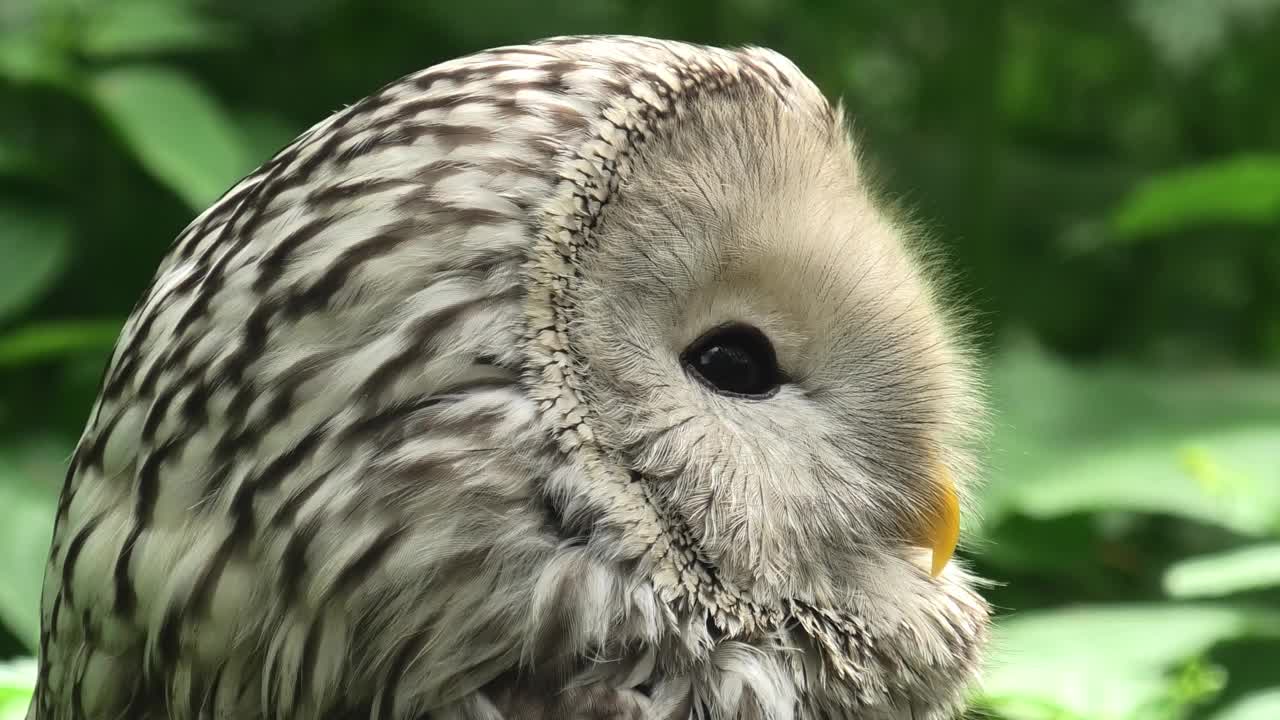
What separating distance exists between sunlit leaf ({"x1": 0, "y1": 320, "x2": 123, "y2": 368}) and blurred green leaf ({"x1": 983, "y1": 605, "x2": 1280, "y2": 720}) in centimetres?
170

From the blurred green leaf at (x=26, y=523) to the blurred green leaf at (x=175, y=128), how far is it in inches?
21.4

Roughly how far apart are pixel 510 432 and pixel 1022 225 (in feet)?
9.46

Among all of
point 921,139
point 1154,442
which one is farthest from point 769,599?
point 921,139

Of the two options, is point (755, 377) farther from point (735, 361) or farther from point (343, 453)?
point (343, 453)

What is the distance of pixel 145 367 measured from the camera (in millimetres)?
1265

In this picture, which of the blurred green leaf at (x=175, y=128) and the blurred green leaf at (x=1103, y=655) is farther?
the blurred green leaf at (x=175, y=128)

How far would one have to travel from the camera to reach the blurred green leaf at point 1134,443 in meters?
2.21

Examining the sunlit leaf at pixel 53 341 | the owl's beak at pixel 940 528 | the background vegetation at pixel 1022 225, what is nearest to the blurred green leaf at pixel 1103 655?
the background vegetation at pixel 1022 225

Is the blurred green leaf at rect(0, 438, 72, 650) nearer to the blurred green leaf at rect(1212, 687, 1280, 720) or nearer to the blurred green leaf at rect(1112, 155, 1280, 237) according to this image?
the blurred green leaf at rect(1212, 687, 1280, 720)

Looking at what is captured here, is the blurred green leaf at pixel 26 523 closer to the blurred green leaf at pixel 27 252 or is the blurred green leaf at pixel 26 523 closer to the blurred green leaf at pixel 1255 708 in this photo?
the blurred green leaf at pixel 27 252

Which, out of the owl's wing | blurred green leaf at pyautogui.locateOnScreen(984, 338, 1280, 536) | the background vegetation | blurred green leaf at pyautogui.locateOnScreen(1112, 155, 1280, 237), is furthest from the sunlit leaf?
blurred green leaf at pyautogui.locateOnScreen(1112, 155, 1280, 237)

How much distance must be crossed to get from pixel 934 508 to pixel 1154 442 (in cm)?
140

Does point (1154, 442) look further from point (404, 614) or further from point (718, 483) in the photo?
point (404, 614)

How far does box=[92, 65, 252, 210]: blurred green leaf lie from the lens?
2.61m
